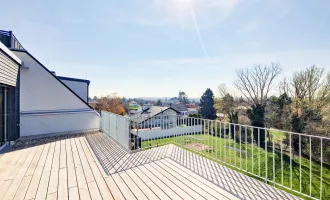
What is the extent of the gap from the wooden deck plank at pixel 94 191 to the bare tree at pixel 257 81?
21.0m

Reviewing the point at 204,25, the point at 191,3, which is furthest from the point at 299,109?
the point at 191,3

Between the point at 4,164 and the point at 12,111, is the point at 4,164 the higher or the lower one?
the lower one

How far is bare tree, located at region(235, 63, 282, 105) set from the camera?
19984 mm

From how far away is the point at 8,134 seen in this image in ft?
16.0

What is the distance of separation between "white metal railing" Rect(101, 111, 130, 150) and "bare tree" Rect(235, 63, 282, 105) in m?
18.9

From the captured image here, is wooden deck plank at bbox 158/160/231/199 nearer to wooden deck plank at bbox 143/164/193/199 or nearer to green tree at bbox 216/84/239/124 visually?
wooden deck plank at bbox 143/164/193/199

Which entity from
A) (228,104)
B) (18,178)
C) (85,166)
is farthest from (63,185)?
(228,104)

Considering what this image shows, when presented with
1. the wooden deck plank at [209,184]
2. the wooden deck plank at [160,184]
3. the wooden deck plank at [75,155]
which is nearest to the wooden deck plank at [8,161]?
the wooden deck plank at [75,155]

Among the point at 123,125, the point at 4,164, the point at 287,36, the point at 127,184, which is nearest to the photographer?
the point at 127,184

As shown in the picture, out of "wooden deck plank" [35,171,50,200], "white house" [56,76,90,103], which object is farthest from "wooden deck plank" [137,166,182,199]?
"white house" [56,76,90,103]

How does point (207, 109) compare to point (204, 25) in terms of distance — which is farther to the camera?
point (207, 109)

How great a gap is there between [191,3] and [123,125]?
4.83 meters

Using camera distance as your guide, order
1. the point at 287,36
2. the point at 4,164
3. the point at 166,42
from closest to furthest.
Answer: the point at 4,164
the point at 166,42
the point at 287,36

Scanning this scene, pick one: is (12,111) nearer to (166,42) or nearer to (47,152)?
(47,152)
